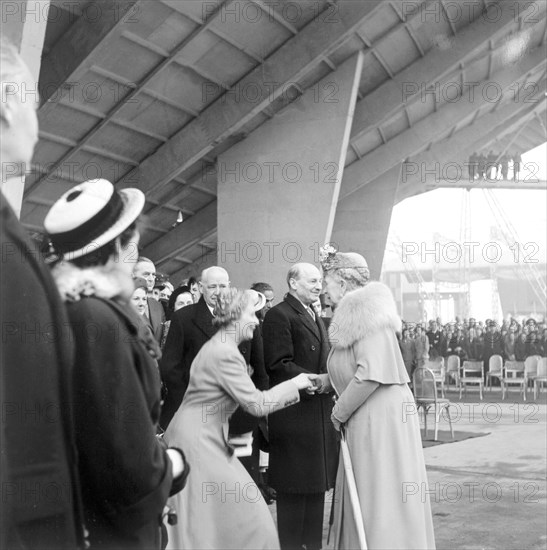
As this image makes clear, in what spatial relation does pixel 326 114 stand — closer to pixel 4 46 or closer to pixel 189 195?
pixel 189 195

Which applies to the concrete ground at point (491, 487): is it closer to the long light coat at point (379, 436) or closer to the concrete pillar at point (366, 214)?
the long light coat at point (379, 436)

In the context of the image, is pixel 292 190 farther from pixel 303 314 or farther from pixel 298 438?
pixel 298 438

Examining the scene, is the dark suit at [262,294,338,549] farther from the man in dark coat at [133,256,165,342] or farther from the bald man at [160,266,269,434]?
the man in dark coat at [133,256,165,342]

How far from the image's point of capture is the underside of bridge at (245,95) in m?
12.3

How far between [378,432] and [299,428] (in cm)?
107

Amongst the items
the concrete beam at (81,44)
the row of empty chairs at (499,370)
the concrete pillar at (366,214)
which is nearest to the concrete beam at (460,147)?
the concrete pillar at (366,214)

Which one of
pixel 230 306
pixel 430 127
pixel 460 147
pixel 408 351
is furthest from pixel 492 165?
pixel 230 306

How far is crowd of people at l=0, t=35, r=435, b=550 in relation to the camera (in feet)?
4.61

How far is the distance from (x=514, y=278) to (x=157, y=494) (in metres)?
49.2

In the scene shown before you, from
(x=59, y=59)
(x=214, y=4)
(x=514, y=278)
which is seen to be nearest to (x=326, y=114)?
(x=214, y=4)

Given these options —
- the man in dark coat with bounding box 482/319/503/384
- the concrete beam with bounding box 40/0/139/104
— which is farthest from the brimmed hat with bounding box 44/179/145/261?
the man in dark coat with bounding box 482/319/503/384

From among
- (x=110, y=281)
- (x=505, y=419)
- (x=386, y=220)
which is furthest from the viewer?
(x=386, y=220)

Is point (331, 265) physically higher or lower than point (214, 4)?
lower

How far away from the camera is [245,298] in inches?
151
